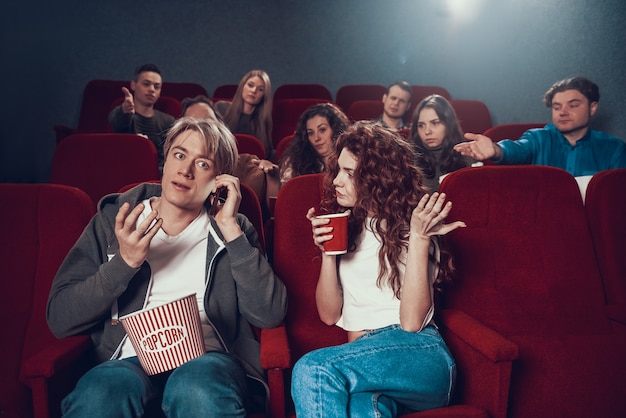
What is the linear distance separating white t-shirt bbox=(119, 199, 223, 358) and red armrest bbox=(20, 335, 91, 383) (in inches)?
5.6

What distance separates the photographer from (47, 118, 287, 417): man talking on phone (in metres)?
1.07

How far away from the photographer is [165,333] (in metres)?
0.98

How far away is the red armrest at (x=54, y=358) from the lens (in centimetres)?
103

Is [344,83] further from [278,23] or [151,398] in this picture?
[151,398]

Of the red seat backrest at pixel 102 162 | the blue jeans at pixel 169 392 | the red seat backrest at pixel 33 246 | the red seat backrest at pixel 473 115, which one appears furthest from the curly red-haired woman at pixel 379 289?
the red seat backrest at pixel 473 115

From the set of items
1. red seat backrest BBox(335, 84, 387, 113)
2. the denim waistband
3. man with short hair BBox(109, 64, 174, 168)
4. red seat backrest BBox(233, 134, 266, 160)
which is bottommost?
the denim waistband

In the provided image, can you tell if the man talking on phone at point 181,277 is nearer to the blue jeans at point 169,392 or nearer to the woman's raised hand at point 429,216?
the blue jeans at point 169,392

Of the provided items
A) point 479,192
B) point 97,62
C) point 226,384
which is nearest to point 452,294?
point 479,192

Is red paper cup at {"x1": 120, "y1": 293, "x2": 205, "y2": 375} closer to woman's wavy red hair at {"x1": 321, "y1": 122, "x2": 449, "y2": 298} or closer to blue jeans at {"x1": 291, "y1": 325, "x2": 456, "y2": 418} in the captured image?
blue jeans at {"x1": 291, "y1": 325, "x2": 456, "y2": 418}

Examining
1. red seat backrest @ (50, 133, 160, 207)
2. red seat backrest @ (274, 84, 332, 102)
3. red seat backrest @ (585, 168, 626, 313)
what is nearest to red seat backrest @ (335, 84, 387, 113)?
red seat backrest @ (274, 84, 332, 102)

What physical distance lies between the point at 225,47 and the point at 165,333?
12.3ft

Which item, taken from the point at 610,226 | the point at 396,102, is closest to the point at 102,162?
the point at 610,226

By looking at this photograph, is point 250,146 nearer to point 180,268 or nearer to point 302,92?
point 180,268

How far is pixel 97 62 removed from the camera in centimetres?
424
